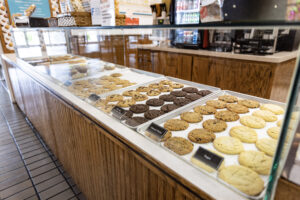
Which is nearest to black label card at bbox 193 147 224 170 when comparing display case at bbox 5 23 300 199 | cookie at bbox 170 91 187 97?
display case at bbox 5 23 300 199

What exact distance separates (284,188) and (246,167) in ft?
0.69

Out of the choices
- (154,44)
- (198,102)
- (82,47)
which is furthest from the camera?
(154,44)

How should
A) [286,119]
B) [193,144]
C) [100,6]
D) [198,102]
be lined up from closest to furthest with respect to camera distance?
1. [286,119]
2. [193,144]
3. [198,102]
4. [100,6]

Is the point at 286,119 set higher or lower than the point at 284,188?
higher

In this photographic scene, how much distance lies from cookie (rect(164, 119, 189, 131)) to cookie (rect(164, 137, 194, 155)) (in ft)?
0.36

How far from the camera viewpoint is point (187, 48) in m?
3.58

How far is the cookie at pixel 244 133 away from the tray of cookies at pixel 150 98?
406 millimetres

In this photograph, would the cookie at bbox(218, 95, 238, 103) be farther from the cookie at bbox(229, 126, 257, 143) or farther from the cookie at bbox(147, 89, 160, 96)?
the cookie at bbox(147, 89, 160, 96)

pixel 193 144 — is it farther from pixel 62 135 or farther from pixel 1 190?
pixel 1 190

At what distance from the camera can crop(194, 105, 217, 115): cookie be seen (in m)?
1.26

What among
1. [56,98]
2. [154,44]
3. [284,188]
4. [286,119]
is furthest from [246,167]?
[154,44]

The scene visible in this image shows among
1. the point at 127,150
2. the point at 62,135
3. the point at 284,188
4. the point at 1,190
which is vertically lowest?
the point at 1,190

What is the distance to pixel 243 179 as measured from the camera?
0.70m

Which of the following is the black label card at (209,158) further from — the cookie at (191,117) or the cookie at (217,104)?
the cookie at (217,104)
